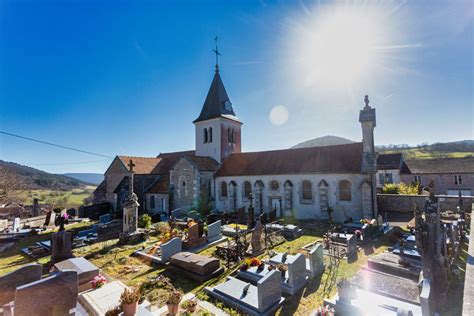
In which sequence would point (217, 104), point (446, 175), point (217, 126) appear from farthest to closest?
point (446, 175)
point (217, 104)
point (217, 126)

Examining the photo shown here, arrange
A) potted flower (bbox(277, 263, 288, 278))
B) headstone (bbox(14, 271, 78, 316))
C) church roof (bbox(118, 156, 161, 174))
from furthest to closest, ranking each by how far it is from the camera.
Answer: church roof (bbox(118, 156, 161, 174)), potted flower (bbox(277, 263, 288, 278)), headstone (bbox(14, 271, 78, 316))

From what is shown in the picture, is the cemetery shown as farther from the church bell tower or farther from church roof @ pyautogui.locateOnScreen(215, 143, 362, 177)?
the church bell tower

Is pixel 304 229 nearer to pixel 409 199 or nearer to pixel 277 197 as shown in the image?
pixel 277 197

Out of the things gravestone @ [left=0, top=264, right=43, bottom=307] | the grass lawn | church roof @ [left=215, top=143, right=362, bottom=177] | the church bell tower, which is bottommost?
the grass lawn

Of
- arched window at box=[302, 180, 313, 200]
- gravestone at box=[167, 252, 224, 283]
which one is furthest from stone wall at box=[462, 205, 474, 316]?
arched window at box=[302, 180, 313, 200]

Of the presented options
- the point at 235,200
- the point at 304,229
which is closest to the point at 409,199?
the point at 304,229

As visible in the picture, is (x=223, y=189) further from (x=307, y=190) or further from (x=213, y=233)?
(x=213, y=233)

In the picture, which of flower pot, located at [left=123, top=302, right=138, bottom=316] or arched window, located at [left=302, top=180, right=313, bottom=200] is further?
arched window, located at [left=302, top=180, right=313, bottom=200]

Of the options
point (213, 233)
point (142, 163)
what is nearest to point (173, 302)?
point (213, 233)
